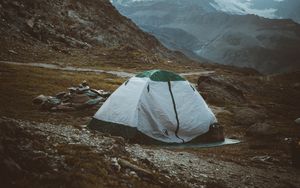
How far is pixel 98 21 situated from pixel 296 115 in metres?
59.6

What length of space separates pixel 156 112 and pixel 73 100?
7.44 meters

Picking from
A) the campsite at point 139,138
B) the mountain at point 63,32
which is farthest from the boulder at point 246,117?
the mountain at point 63,32

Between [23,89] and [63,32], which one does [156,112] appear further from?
[63,32]

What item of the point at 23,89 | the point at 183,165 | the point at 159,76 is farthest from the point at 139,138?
the point at 23,89

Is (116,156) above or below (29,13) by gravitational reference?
below

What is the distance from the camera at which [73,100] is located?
861 inches

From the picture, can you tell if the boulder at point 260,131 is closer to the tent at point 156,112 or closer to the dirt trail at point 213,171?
the tent at point 156,112

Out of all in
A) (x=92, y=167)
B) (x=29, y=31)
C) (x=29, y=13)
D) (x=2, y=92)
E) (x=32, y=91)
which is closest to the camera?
(x=92, y=167)

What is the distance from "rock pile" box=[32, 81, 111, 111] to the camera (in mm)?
20734

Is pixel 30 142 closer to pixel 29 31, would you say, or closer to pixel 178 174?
pixel 178 174

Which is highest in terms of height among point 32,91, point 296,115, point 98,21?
point 98,21

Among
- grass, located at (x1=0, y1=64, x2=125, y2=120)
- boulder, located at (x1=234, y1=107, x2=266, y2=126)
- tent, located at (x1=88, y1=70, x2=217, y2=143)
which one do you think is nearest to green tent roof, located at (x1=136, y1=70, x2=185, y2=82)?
tent, located at (x1=88, y1=70, x2=217, y2=143)

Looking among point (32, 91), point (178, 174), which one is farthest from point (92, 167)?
point (32, 91)

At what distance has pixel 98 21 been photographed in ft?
280
